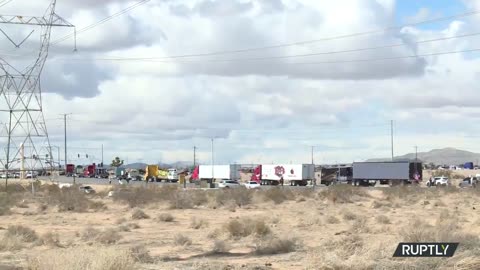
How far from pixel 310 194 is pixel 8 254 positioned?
167 feet

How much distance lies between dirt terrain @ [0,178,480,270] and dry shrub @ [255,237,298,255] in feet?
0.13

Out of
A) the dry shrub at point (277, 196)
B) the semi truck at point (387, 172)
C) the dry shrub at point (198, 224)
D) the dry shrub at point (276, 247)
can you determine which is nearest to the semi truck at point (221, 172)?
the semi truck at point (387, 172)

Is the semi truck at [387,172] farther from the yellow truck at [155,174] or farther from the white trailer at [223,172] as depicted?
the yellow truck at [155,174]

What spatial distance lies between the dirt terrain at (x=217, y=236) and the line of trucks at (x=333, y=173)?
165 ft

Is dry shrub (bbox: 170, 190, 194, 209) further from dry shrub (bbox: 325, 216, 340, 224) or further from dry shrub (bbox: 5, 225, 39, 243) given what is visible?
dry shrub (bbox: 5, 225, 39, 243)

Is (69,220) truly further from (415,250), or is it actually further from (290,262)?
(415,250)

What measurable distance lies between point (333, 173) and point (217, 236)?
97150 millimetres

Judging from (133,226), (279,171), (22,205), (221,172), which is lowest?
(22,205)

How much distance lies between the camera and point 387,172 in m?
114

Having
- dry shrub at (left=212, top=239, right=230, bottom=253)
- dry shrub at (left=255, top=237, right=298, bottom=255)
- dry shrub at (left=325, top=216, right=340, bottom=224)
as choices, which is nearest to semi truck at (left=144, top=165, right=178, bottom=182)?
dry shrub at (left=325, top=216, right=340, bottom=224)

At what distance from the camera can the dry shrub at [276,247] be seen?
22172 mm

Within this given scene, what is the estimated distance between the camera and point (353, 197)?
6650 cm

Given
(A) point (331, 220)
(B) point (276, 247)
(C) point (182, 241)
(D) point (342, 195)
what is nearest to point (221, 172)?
(D) point (342, 195)

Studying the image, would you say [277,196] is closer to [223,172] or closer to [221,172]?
[223,172]
